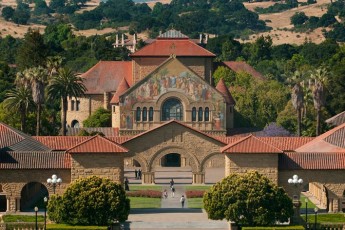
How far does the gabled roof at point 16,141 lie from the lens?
110 meters

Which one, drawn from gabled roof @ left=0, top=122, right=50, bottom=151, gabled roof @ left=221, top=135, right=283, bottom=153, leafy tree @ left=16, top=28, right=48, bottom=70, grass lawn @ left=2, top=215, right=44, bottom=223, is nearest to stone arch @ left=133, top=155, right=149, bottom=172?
gabled roof @ left=0, top=122, right=50, bottom=151

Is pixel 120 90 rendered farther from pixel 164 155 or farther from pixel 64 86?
pixel 164 155

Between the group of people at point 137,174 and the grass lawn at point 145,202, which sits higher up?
the group of people at point 137,174

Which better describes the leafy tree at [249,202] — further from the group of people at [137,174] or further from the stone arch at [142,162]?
the group of people at [137,174]

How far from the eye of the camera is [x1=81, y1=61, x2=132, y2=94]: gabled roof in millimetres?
151375

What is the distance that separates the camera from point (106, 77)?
152m

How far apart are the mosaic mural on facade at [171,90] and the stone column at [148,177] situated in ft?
56.1

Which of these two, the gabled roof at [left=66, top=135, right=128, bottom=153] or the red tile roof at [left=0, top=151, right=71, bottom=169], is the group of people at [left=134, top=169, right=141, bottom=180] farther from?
the gabled roof at [left=66, top=135, right=128, bottom=153]

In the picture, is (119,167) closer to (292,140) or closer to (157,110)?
(292,140)

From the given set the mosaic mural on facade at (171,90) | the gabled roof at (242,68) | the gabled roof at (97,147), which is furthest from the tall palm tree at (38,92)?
the gabled roof at (242,68)

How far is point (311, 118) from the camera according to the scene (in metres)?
147

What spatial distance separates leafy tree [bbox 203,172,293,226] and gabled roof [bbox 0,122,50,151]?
776 inches

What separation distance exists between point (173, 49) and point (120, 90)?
796 centimetres

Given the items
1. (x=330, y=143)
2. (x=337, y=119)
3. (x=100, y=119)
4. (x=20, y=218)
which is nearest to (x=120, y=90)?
(x=100, y=119)
